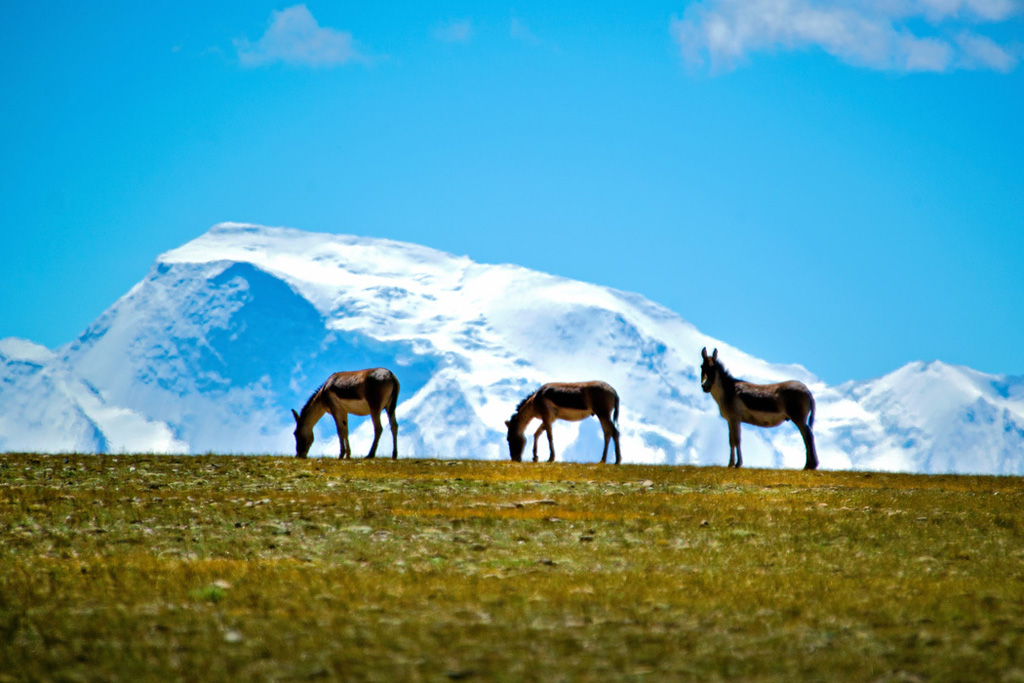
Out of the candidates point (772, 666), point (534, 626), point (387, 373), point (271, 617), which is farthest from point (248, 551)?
point (387, 373)

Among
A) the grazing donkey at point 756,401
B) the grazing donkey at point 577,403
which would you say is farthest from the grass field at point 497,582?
the grazing donkey at point 577,403

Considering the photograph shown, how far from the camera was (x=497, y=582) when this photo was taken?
17094mm

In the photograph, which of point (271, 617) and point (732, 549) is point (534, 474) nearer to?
point (732, 549)

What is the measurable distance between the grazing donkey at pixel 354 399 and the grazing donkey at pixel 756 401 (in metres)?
12.3

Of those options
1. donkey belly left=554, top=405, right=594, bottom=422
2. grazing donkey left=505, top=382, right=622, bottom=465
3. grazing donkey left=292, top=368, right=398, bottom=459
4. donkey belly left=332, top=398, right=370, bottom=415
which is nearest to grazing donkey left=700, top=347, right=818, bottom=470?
grazing donkey left=505, top=382, right=622, bottom=465

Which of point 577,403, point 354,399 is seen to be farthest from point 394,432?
point 577,403

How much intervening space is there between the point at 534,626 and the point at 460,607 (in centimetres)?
142

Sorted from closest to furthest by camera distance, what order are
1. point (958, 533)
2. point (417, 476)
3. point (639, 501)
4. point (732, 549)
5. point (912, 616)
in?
1. point (912, 616)
2. point (732, 549)
3. point (958, 533)
4. point (639, 501)
5. point (417, 476)

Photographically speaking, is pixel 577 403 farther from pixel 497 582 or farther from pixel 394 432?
pixel 497 582

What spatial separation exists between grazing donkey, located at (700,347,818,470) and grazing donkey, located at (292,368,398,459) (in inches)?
485

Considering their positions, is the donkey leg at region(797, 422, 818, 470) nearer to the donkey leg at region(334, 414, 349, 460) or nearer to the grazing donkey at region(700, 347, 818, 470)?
the grazing donkey at region(700, 347, 818, 470)

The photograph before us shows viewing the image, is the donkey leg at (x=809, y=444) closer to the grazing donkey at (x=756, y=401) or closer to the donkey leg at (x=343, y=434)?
the grazing donkey at (x=756, y=401)

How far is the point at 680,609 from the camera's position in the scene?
15.2 metres

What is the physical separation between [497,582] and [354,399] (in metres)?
29.3
